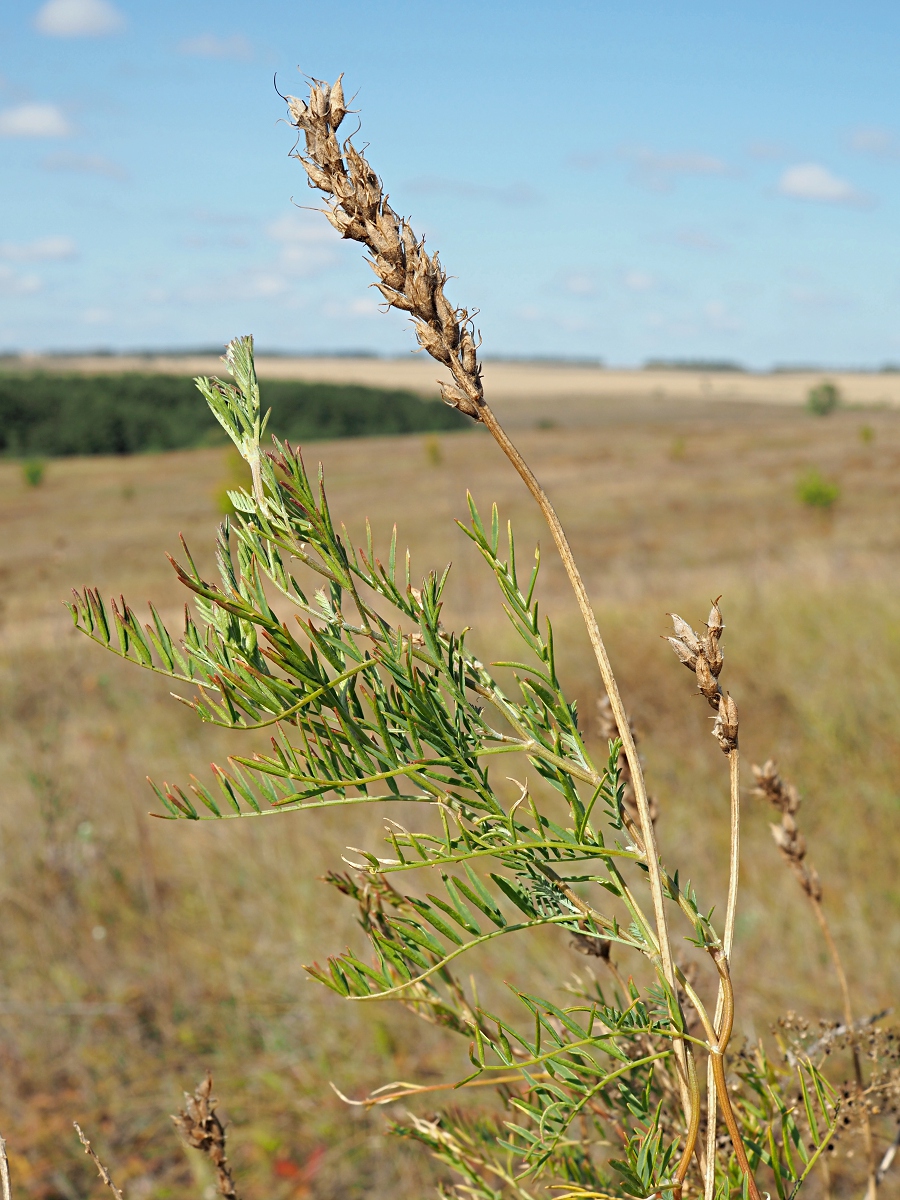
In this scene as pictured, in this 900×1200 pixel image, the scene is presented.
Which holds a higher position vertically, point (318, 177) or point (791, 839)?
point (318, 177)

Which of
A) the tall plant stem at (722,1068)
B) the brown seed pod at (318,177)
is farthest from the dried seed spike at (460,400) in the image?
the tall plant stem at (722,1068)

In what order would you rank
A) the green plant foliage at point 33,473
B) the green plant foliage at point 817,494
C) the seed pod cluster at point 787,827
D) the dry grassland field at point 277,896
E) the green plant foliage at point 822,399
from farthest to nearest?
the green plant foliage at point 822,399 < the green plant foliage at point 33,473 < the green plant foliage at point 817,494 < the dry grassland field at point 277,896 < the seed pod cluster at point 787,827

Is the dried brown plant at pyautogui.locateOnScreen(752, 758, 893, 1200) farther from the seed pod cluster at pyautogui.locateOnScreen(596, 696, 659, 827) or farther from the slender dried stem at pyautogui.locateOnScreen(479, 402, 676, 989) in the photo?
the slender dried stem at pyautogui.locateOnScreen(479, 402, 676, 989)

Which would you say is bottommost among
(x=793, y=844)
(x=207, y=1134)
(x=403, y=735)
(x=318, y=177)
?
(x=207, y=1134)

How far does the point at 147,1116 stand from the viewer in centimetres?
338

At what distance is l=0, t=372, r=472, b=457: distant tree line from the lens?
7319 centimetres

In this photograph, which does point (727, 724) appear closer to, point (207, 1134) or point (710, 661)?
point (710, 661)

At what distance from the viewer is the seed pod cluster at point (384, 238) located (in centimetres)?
42

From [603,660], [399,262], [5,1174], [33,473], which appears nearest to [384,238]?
[399,262]

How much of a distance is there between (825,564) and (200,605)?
412 inches

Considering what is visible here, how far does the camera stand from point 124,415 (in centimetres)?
7438

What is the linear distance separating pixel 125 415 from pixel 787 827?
7976 centimetres

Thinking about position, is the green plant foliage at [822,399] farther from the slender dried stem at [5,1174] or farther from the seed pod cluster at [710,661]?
the slender dried stem at [5,1174]

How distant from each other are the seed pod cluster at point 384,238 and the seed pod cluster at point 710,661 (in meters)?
0.14
